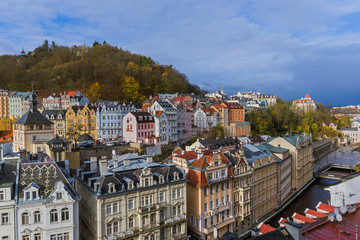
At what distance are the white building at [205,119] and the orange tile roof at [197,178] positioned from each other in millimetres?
42897

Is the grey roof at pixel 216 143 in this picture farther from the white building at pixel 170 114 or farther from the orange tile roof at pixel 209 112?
the orange tile roof at pixel 209 112

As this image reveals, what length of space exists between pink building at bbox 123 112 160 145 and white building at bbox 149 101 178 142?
366 cm

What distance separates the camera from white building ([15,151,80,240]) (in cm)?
2078

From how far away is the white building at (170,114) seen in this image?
62000 millimetres

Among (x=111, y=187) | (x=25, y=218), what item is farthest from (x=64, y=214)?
(x=111, y=187)

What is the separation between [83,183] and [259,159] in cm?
2526

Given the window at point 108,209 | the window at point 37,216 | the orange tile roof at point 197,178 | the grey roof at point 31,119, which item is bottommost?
the window at point 108,209

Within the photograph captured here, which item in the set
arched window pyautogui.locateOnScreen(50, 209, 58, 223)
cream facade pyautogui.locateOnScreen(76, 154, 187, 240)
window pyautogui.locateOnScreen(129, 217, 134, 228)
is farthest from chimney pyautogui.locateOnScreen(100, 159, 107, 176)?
arched window pyautogui.locateOnScreen(50, 209, 58, 223)

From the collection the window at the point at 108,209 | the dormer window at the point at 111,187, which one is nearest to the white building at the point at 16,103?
the dormer window at the point at 111,187

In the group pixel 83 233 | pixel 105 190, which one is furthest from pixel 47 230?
pixel 83 233

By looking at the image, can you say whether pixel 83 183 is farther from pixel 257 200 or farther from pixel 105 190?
pixel 257 200

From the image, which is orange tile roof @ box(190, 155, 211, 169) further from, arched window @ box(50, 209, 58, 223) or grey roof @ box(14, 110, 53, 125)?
grey roof @ box(14, 110, 53, 125)

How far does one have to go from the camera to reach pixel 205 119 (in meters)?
75.4

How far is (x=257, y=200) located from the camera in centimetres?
3903
